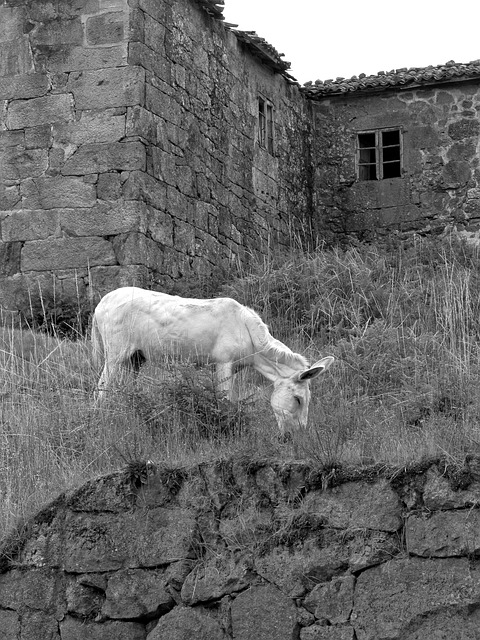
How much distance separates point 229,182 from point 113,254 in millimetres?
3099

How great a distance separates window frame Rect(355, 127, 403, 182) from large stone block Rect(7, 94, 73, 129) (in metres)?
6.52

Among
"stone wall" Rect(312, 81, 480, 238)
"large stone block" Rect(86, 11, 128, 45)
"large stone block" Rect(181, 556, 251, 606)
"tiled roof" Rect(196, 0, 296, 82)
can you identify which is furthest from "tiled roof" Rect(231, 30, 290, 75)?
"large stone block" Rect(181, 556, 251, 606)

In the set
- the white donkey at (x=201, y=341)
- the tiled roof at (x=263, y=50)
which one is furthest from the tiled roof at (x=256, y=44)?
the white donkey at (x=201, y=341)

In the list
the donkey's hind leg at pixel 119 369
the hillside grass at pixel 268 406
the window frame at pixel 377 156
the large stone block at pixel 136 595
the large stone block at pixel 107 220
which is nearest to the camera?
the large stone block at pixel 136 595

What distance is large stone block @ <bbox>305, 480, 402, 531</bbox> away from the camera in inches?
338

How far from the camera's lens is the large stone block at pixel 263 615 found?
8539 millimetres

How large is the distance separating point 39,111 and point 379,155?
677cm

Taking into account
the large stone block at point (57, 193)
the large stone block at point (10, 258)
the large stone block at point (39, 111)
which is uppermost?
the large stone block at point (39, 111)

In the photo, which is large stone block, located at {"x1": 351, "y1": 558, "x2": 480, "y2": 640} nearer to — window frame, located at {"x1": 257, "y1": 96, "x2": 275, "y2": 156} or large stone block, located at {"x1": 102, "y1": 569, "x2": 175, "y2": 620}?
large stone block, located at {"x1": 102, "y1": 569, "x2": 175, "y2": 620}

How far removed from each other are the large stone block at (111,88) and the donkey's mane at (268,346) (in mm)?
5475

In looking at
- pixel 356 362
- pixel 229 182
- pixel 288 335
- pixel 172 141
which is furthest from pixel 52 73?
pixel 356 362

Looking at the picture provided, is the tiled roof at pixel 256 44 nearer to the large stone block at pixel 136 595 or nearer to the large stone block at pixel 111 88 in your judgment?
the large stone block at pixel 111 88

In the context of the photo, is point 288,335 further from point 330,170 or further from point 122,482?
point 330,170

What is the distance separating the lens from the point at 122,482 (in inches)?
371
